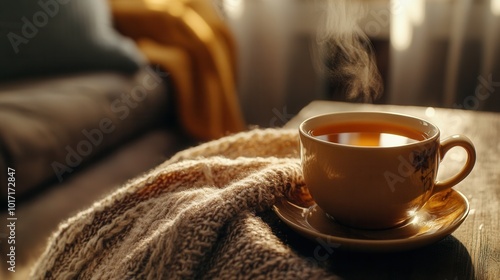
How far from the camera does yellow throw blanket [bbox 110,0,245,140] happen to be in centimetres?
167

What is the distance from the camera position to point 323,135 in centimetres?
51

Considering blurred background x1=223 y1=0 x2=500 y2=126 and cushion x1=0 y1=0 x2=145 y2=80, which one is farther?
blurred background x1=223 y1=0 x2=500 y2=126

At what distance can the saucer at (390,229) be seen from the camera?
418 mm

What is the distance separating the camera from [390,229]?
18.1 inches

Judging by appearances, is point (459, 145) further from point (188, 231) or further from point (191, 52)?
point (191, 52)

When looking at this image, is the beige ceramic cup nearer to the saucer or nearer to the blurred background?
the saucer

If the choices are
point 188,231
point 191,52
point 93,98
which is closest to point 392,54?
point 191,52

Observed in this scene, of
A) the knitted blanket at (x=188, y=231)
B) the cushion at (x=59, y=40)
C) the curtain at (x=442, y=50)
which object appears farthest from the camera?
the curtain at (x=442, y=50)

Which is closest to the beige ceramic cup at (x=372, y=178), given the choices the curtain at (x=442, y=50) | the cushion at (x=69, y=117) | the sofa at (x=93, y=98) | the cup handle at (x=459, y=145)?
the cup handle at (x=459, y=145)

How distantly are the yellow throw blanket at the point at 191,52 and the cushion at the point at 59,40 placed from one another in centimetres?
14

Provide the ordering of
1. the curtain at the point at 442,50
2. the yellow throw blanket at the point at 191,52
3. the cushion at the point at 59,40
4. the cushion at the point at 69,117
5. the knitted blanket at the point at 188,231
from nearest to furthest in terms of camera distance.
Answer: the knitted blanket at the point at 188,231
the cushion at the point at 69,117
the cushion at the point at 59,40
the yellow throw blanket at the point at 191,52
the curtain at the point at 442,50

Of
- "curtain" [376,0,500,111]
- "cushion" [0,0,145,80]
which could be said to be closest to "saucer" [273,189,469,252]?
"cushion" [0,0,145,80]

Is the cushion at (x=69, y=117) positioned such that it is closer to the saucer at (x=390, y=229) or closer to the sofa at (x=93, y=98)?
the sofa at (x=93, y=98)

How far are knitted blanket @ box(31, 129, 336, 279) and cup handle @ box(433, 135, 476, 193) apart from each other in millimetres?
127
